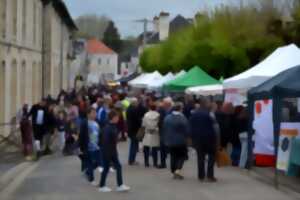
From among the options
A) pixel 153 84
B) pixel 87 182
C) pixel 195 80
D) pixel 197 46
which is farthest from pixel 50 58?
pixel 87 182

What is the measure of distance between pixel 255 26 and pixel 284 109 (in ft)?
49.7

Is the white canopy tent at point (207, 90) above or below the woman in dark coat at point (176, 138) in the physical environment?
above

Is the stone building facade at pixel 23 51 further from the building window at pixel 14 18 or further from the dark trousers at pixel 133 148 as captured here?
the dark trousers at pixel 133 148

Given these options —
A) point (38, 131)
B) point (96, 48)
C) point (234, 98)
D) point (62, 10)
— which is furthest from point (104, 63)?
point (38, 131)

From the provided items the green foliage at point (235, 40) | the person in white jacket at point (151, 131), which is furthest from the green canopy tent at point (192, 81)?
the person in white jacket at point (151, 131)

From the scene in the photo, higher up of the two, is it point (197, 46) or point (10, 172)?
point (197, 46)

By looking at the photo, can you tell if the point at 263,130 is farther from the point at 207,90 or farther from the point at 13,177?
the point at 207,90

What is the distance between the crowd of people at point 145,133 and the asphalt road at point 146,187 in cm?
37

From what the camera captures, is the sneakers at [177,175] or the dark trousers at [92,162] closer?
the dark trousers at [92,162]

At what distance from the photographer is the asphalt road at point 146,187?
46.5 ft

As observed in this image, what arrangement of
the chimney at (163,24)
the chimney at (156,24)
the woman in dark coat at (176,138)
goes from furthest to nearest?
the chimney at (156,24) → the chimney at (163,24) → the woman in dark coat at (176,138)

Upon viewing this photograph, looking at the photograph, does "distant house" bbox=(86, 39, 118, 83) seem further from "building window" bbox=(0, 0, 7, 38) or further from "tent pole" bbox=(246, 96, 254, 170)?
"tent pole" bbox=(246, 96, 254, 170)

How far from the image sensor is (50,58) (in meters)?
45.7

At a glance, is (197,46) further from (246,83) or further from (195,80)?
(246,83)
